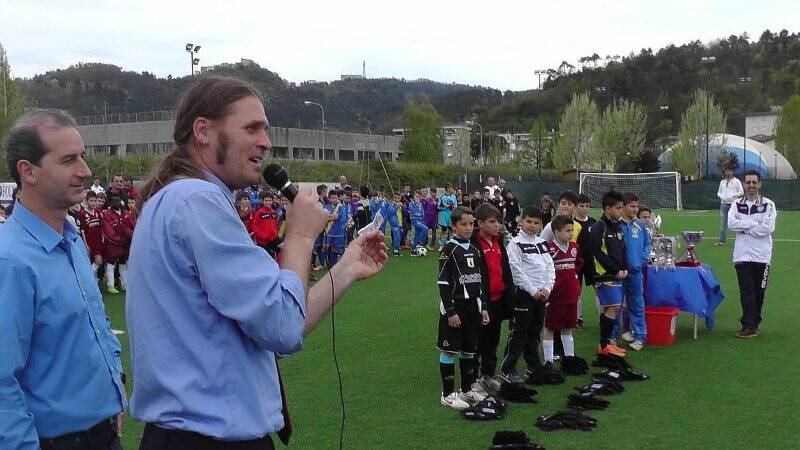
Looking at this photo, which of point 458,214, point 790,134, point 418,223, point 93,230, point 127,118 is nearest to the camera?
point 458,214

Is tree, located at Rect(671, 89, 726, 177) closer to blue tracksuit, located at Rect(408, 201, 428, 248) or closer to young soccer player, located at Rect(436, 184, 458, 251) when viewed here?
young soccer player, located at Rect(436, 184, 458, 251)

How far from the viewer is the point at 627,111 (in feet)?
220

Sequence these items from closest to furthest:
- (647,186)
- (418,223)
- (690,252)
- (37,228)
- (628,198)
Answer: (37,228) < (628,198) < (690,252) < (418,223) < (647,186)

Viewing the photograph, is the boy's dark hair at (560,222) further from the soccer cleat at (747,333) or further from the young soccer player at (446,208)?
the young soccer player at (446,208)

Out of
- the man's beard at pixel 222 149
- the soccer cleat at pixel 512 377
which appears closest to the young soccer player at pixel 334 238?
the soccer cleat at pixel 512 377

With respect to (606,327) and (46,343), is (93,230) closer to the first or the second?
(606,327)

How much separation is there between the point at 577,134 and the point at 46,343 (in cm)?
6690

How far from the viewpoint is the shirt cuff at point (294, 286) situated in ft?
5.74

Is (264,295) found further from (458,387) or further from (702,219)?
(702,219)

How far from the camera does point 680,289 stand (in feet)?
28.5

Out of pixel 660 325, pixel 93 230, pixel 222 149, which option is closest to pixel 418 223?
pixel 93 230

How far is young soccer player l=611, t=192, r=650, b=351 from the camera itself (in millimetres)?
8281

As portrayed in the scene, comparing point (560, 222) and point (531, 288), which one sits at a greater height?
point (560, 222)

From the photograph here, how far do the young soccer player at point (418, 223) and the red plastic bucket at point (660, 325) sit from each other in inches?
442
